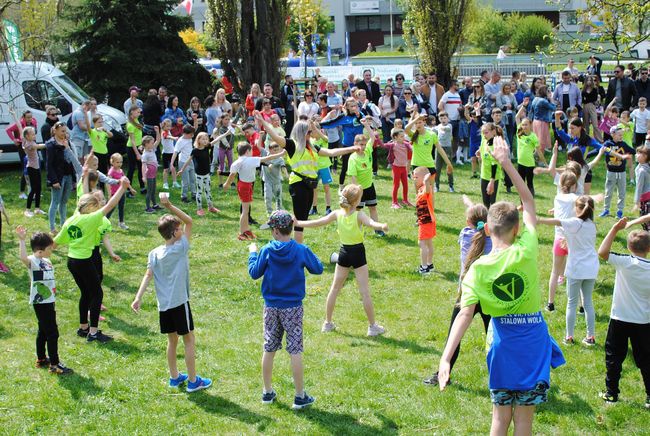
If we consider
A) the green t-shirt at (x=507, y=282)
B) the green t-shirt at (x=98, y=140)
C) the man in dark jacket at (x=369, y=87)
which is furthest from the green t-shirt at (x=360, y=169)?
the man in dark jacket at (x=369, y=87)

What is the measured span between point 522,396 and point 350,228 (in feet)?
12.1

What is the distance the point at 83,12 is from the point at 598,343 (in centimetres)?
2010

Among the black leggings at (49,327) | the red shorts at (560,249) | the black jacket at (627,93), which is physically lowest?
the black leggings at (49,327)

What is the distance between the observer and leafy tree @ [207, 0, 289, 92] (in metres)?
24.2

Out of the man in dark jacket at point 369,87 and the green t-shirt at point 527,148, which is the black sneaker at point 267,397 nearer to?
the green t-shirt at point 527,148

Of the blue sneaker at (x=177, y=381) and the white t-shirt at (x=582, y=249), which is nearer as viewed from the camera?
the blue sneaker at (x=177, y=381)

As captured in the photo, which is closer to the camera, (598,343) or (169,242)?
(169,242)

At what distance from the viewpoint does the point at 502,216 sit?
489 cm

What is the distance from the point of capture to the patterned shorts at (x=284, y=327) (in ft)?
22.3

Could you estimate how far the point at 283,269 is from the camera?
676 cm

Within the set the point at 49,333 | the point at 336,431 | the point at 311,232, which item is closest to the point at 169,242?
the point at 49,333

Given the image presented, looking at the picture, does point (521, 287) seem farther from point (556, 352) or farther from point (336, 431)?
point (336, 431)

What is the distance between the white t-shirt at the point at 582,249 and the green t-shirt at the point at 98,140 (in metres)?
11.2

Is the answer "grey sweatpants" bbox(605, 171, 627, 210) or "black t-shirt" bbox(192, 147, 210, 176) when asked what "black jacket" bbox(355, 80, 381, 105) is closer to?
"black t-shirt" bbox(192, 147, 210, 176)
